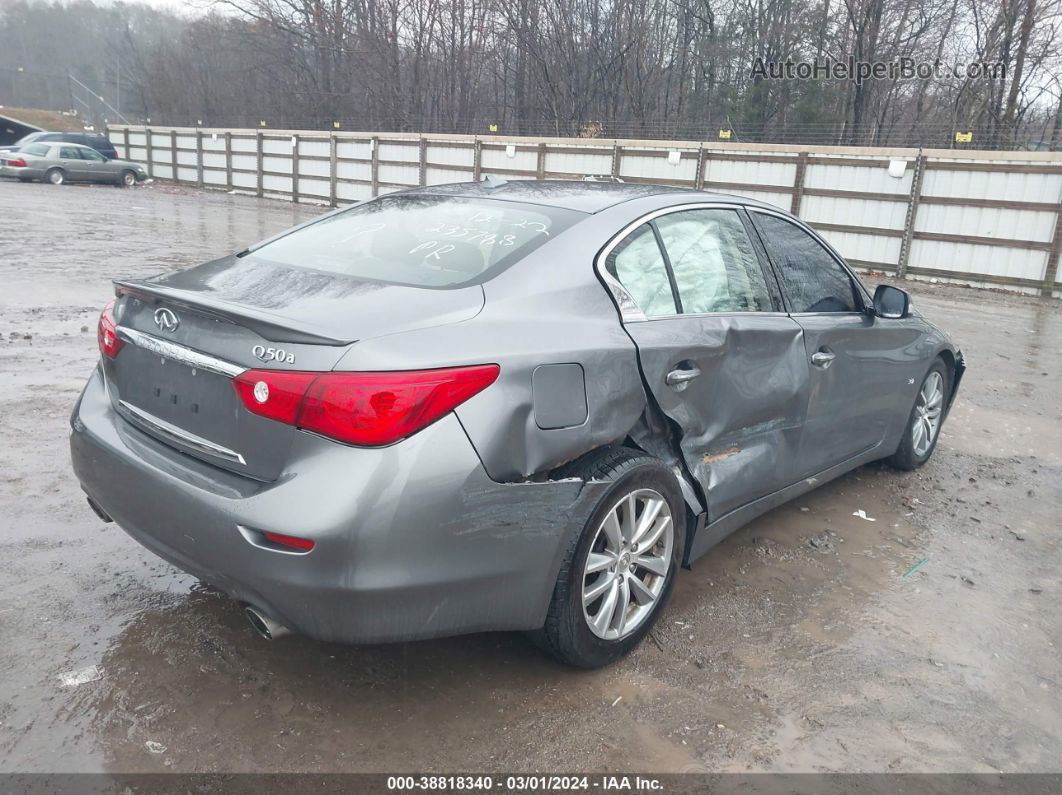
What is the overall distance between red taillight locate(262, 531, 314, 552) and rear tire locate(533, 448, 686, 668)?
791 millimetres

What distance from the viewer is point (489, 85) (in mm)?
39531

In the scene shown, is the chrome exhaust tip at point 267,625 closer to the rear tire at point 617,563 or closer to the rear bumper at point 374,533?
the rear bumper at point 374,533

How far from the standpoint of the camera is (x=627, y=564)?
2922 millimetres

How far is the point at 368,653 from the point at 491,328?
3.97 feet

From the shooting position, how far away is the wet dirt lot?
2490 millimetres

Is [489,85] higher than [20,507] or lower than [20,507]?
higher

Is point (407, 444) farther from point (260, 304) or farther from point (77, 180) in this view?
point (77, 180)

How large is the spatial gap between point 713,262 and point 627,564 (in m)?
1.32

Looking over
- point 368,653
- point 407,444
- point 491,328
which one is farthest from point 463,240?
point 368,653

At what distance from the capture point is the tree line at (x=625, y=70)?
27375 mm

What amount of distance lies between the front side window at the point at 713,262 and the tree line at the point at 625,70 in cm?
1885

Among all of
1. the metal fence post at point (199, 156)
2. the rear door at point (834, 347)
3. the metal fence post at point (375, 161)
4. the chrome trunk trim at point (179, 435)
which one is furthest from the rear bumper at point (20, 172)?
the rear door at point (834, 347)
